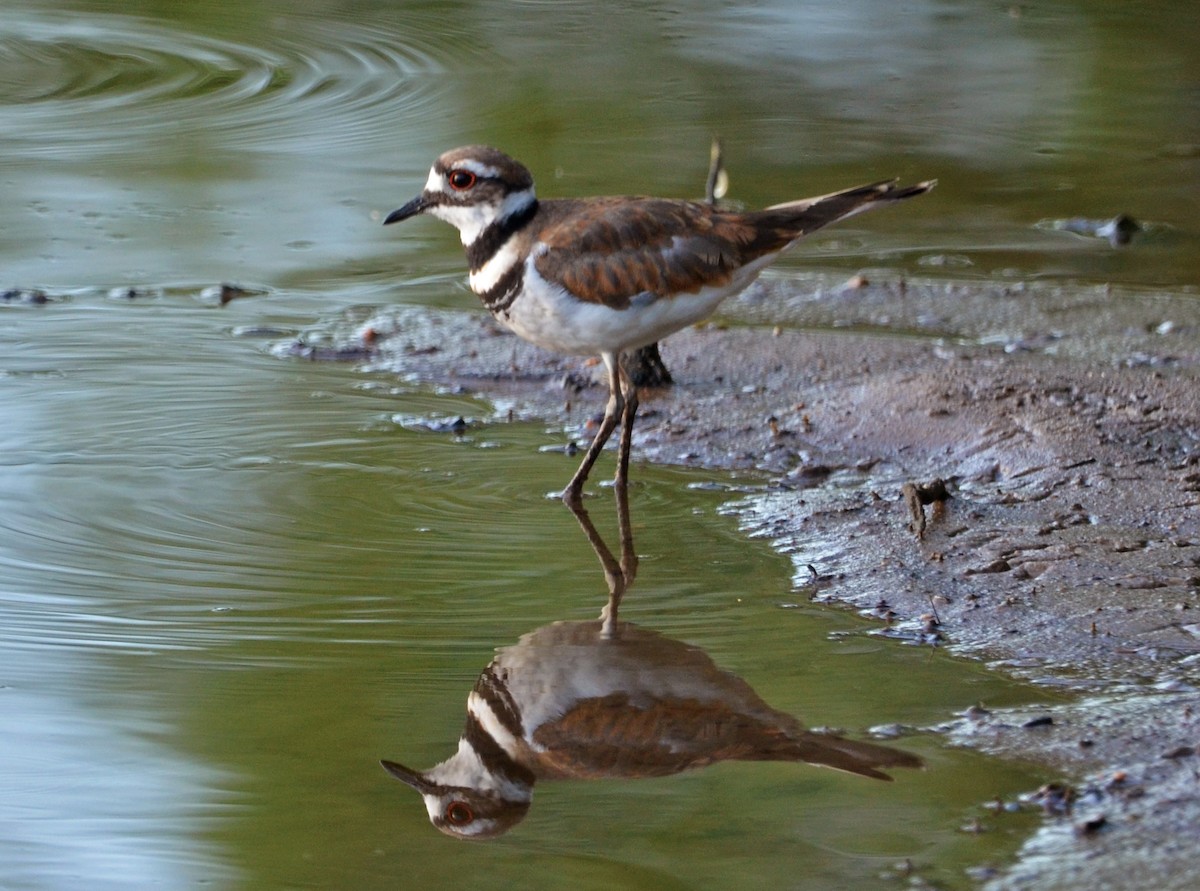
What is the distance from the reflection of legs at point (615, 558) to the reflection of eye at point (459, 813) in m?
1.01

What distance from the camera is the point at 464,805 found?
3.88 m

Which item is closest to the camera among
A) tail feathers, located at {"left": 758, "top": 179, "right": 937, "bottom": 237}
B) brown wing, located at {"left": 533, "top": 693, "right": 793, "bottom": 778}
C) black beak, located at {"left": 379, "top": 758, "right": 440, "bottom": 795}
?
black beak, located at {"left": 379, "top": 758, "right": 440, "bottom": 795}

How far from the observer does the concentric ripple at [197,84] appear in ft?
35.9

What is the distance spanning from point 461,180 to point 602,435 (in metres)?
1.02

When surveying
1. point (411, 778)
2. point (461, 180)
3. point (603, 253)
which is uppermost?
point (461, 180)

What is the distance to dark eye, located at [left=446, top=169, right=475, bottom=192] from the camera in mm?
5965

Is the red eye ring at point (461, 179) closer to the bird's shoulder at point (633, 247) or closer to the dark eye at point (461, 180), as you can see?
the dark eye at point (461, 180)

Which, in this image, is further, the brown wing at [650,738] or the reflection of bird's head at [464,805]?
the brown wing at [650,738]

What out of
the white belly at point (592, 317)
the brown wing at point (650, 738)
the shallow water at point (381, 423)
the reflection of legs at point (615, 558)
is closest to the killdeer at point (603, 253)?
the white belly at point (592, 317)

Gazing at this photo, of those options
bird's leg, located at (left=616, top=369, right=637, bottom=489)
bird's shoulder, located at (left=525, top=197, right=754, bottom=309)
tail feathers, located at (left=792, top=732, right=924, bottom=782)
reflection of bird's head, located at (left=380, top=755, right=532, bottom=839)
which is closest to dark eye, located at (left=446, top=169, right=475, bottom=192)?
bird's shoulder, located at (left=525, top=197, right=754, bottom=309)

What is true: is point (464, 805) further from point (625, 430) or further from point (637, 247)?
point (637, 247)

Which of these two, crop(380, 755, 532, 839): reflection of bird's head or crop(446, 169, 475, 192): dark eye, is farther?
crop(446, 169, 475, 192): dark eye

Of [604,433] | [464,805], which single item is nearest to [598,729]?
[464,805]

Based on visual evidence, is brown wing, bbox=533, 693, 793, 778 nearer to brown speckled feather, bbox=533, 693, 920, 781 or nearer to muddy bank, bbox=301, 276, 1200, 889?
brown speckled feather, bbox=533, 693, 920, 781
